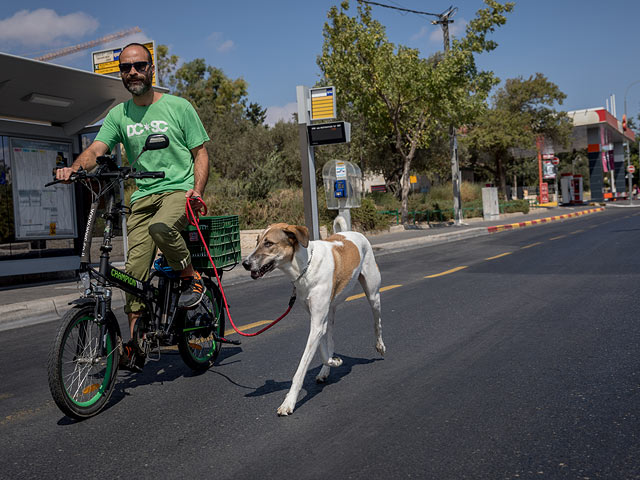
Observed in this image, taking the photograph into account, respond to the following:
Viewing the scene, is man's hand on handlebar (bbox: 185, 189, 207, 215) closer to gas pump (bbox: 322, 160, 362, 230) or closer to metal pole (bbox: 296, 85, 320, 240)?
metal pole (bbox: 296, 85, 320, 240)

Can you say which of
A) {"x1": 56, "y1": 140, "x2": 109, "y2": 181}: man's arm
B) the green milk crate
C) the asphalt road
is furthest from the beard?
the asphalt road

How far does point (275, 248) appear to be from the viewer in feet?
11.8

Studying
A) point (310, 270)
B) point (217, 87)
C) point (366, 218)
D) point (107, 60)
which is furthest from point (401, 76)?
point (217, 87)

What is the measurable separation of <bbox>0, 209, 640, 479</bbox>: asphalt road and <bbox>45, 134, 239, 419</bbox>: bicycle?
24 centimetres

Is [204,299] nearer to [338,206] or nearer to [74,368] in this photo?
[74,368]

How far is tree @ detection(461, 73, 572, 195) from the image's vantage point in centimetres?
4341

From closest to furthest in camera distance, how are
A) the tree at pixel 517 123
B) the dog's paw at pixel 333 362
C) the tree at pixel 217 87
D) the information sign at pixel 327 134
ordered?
the dog's paw at pixel 333 362
the information sign at pixel 327 134
the tree at pixel 517 123
the tree at pixel 217 87

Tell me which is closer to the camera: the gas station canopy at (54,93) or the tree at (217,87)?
the gas station canopy at (54,93)

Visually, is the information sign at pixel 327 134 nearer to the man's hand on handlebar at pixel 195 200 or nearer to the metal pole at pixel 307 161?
the metal pole at pixel 307 161

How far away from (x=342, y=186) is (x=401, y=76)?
26.4 feet

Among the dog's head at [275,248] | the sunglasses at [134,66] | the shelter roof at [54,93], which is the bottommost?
the dog's head at [275,248]

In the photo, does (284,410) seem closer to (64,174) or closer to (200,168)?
(200,168)

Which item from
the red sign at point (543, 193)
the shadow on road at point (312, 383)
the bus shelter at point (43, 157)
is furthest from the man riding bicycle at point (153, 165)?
the red sign at point (543, 193)

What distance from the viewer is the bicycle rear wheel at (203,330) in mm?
4387
